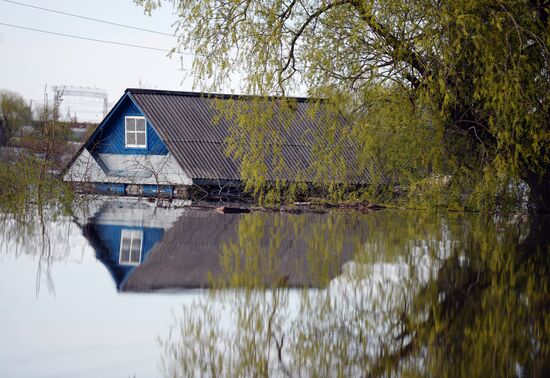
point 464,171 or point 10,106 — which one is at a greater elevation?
point 10,106

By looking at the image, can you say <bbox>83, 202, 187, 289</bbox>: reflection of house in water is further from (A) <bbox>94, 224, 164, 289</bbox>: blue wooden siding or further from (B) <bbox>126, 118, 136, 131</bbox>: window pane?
(B) <bbox>126, 118, 136, 131</bbox>: window pane

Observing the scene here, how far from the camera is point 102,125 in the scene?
131 feet

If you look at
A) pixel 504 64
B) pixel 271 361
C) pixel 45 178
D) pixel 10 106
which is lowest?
pixel 271 361

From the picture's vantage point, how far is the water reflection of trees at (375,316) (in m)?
7.25

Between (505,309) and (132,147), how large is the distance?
30.2 m

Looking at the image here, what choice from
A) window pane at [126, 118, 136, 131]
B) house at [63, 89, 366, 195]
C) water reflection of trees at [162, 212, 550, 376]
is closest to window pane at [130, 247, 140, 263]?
water reflection of trees at [162, 212, 550, 376]

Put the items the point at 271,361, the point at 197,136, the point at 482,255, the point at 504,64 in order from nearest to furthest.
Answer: the point at 271,361 < the point at 482,255 < the point at 504,64 < the point at 197,136

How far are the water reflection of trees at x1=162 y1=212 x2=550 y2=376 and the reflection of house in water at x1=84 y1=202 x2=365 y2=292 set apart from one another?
0.09m

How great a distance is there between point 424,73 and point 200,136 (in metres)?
14.4

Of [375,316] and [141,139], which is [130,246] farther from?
[141,139]

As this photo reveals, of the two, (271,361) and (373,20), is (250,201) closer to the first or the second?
(373,20)

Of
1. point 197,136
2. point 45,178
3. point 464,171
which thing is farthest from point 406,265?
point 197,136

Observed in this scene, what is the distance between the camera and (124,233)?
17.6 meters

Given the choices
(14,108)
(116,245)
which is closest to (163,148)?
(116,245)
